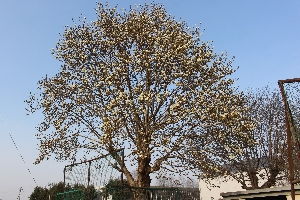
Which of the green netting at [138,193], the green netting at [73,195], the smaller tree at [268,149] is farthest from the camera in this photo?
the smaller tree at [268,149]

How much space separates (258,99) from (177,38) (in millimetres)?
18403

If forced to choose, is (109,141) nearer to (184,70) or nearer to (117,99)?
(117,99)

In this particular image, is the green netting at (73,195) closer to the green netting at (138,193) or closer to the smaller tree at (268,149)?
the green netting at (138,193)

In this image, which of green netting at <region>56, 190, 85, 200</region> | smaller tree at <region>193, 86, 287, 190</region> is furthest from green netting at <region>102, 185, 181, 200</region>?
smaller tree at <region>193, 86, 287, 190</region>

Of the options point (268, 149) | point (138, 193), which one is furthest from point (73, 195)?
point (268, 149)

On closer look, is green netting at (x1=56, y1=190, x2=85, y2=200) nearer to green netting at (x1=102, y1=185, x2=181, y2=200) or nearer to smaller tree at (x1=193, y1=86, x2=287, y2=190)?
green netting at (x1=102, y1=185, x2=181, y2=200)

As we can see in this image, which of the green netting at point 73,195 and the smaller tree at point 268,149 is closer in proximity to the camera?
the green netting at point 73,195

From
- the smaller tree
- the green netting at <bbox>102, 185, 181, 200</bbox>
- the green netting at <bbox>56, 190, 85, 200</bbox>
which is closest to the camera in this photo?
the green netting at <bbox>102, 185, 181, 200</bbox>

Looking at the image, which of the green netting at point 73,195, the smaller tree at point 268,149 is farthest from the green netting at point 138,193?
the smaller tree at point 268,149

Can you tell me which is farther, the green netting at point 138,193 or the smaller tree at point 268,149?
the smaller tree at point 268,149

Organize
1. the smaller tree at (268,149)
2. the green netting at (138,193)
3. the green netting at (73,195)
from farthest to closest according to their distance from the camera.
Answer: the smaller tree at (268,149) < the green netting at (73,195) < the green netting at (138,193)

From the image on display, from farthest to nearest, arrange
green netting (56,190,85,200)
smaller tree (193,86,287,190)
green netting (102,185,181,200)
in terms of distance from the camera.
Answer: smaller tree (193,86,287,190), green netting (56,190,85,200), green netting (102,185,181,200)

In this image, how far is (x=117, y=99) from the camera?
19344 millimetres

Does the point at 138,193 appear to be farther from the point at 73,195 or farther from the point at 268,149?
the point at 268,149
